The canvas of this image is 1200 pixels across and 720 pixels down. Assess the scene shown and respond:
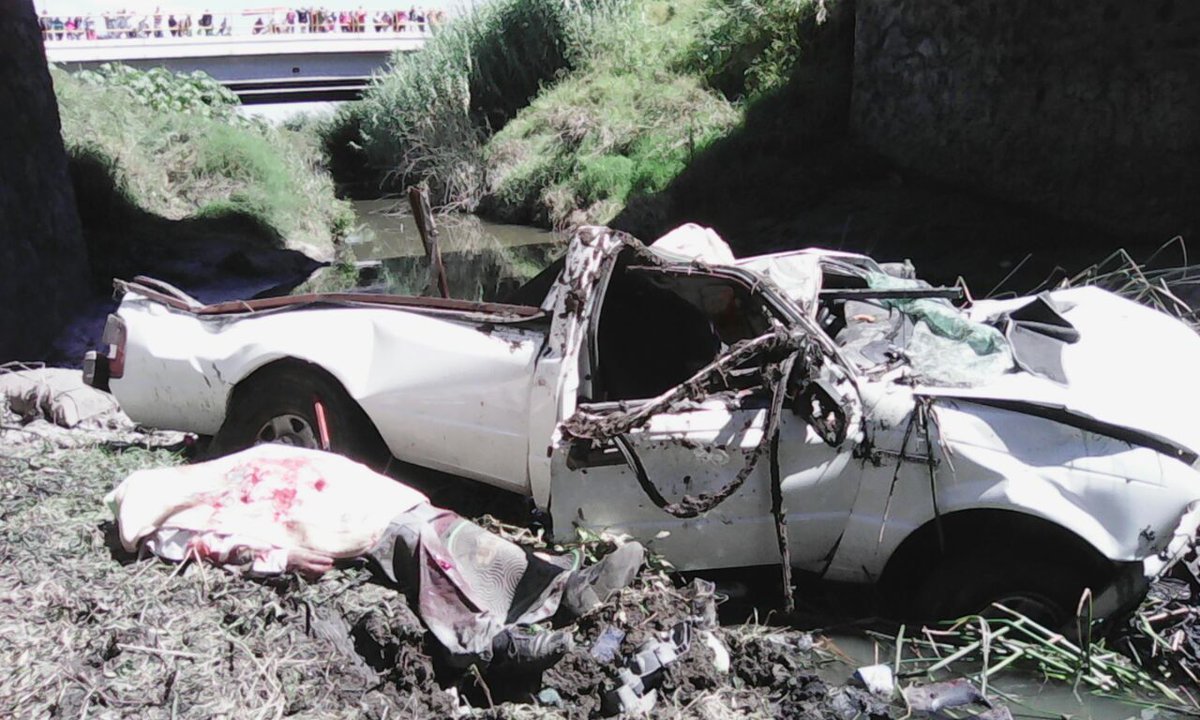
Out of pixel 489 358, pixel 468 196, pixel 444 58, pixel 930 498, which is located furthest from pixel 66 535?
pixel 444 58

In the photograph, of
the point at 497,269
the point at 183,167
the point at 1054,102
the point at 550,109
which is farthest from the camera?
the point at 550,109

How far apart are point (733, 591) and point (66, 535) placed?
316 centimetres

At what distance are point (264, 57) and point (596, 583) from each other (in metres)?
40.4

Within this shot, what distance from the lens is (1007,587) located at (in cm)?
408

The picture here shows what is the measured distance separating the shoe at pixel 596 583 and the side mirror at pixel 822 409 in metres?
0.96

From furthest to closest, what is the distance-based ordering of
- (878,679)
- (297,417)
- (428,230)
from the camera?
(428,230) → (297,417) → (878,679)

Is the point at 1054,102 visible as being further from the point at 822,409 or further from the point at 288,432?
the point at 288,432

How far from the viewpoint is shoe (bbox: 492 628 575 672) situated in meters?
3.83

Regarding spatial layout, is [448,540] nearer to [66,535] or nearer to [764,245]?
[66,535]

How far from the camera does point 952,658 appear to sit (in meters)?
3.99

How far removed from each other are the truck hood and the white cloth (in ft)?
8.12

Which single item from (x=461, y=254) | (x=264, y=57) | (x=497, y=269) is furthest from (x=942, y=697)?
(x=264, y=57)

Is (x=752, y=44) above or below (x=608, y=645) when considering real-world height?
above

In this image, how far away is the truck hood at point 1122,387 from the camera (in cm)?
389
